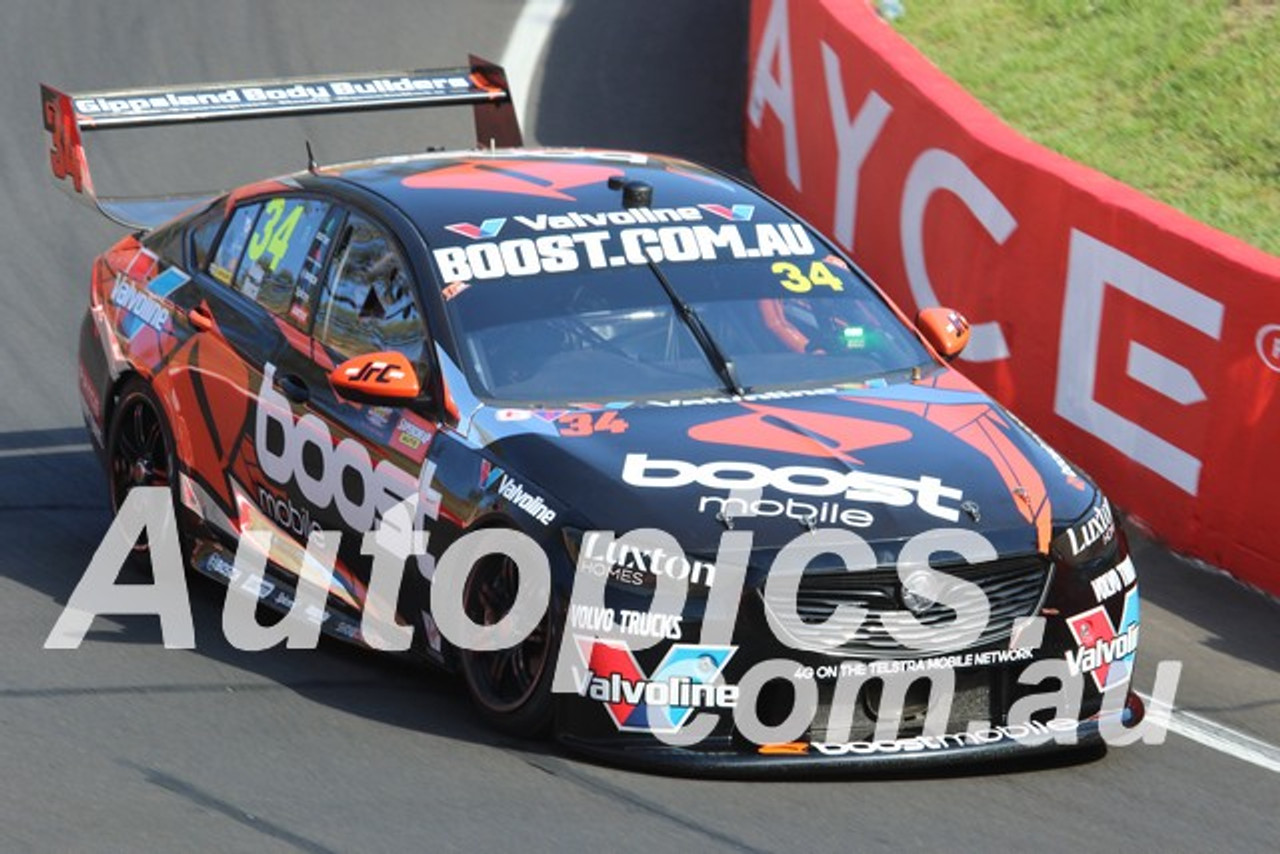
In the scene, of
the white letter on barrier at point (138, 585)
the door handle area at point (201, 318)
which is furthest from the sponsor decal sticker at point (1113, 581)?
the door handle area at point (201, 318)

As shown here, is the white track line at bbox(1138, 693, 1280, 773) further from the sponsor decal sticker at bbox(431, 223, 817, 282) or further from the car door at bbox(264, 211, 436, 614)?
the car door at bbox(264, 211, 436, 614)

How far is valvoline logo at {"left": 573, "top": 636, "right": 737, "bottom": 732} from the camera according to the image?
6.48 m

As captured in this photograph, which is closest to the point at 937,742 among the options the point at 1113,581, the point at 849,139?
the point at 1113,581

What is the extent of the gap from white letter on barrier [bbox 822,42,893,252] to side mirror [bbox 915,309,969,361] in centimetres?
409

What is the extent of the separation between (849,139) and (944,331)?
4805 mm

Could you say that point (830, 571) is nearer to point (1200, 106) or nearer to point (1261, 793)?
point (1261, 793)

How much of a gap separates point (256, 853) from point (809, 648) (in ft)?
5.06

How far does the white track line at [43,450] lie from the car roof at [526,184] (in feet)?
8.15

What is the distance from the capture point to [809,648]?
21.2 ft

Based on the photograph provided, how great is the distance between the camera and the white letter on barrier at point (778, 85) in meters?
14.0

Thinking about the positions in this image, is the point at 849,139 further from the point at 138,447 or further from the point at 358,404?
the point at 358,404

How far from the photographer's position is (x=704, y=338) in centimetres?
770

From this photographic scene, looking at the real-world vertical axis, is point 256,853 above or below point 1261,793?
above

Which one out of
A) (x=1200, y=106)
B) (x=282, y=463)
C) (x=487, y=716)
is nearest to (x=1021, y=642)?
(x=487, y=716)
